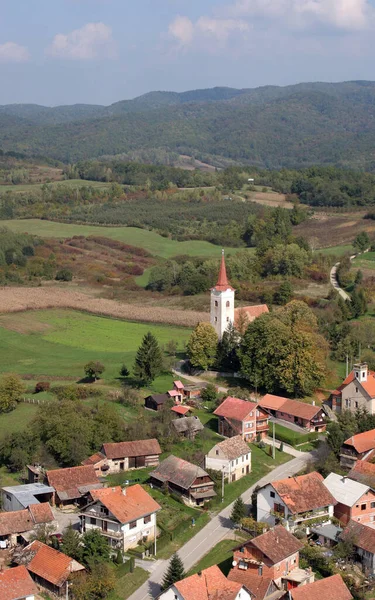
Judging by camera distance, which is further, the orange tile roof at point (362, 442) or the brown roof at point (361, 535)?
the orange tile roof at point (362, 442)

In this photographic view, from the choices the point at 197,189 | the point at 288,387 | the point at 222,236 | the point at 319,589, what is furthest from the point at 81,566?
the point at 197,189

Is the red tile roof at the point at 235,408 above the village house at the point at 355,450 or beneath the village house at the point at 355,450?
above

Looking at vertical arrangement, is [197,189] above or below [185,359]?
above

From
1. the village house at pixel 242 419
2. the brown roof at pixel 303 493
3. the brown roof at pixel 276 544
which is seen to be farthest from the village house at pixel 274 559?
the village house at pixel 242 419

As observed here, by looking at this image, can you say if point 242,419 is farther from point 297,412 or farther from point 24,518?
point 24,518

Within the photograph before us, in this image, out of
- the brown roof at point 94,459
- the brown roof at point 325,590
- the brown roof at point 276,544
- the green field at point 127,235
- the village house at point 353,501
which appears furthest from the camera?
the green field at point 127,235

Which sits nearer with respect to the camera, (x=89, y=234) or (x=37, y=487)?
(x=37, y=487)

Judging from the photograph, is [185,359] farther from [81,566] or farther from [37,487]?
[81,566]

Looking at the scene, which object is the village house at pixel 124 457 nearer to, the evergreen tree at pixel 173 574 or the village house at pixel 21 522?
the village house at pixel 21 522
